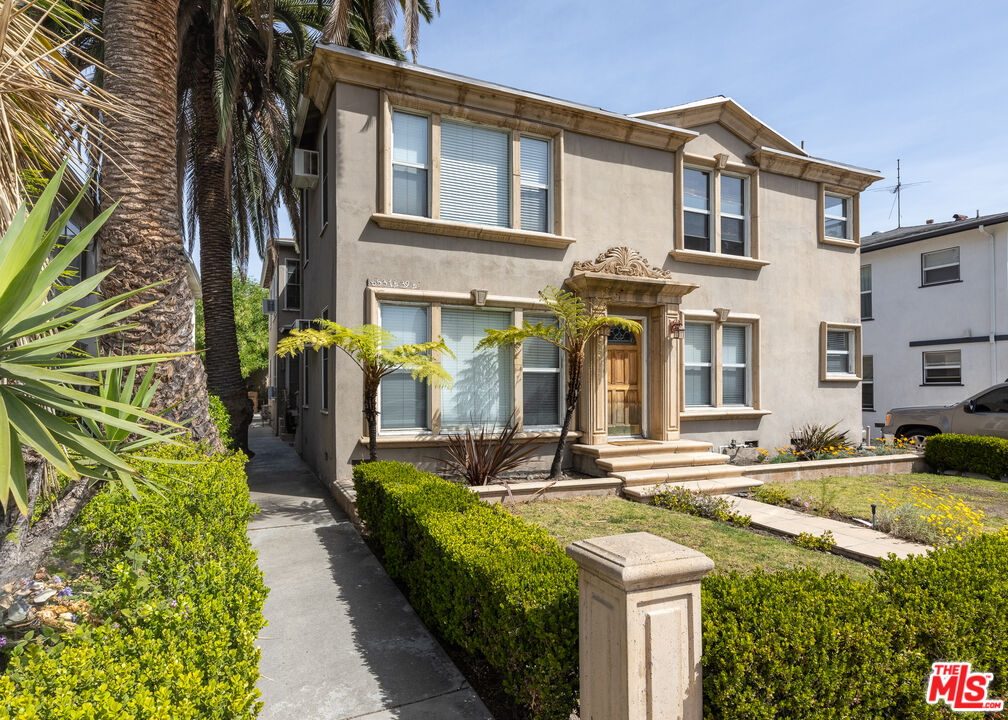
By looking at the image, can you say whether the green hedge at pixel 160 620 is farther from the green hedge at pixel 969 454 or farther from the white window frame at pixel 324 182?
the green hedge at pixel 969 454

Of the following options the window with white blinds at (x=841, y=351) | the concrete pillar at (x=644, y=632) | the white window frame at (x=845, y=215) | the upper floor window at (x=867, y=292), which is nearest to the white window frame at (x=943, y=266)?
the upper floor window at (x=867, y=292)

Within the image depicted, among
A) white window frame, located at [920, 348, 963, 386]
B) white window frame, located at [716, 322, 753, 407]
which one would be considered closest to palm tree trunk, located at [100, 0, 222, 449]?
white window frame, located at [716, 322, 753, 407]

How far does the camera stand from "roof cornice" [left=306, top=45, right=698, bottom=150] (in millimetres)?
8516

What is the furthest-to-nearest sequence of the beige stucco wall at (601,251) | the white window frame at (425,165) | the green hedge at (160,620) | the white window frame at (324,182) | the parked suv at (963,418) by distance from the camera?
the parked suv at (963,418) → the white window frame at (324,182) → the white window frame at (425,165) → the beige stucco wall at (601,251) → the green hedge at (160,620)

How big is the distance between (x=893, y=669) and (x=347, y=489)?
7.19 m

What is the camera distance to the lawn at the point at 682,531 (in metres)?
5.60

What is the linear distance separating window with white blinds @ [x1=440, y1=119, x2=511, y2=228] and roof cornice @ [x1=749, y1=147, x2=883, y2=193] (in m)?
Result: 6.44

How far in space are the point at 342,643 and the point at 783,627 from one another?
129 inches

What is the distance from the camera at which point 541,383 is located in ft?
33.1

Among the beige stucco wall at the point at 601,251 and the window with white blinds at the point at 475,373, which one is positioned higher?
the beige stucco wall at the point at 601,251

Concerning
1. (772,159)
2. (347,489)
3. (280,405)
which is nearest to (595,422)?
(347,489)

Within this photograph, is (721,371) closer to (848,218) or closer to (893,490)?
(893,490)

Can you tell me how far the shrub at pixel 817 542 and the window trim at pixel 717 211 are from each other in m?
6.42

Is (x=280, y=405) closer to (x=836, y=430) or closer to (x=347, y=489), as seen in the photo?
(x=347, y=489)
